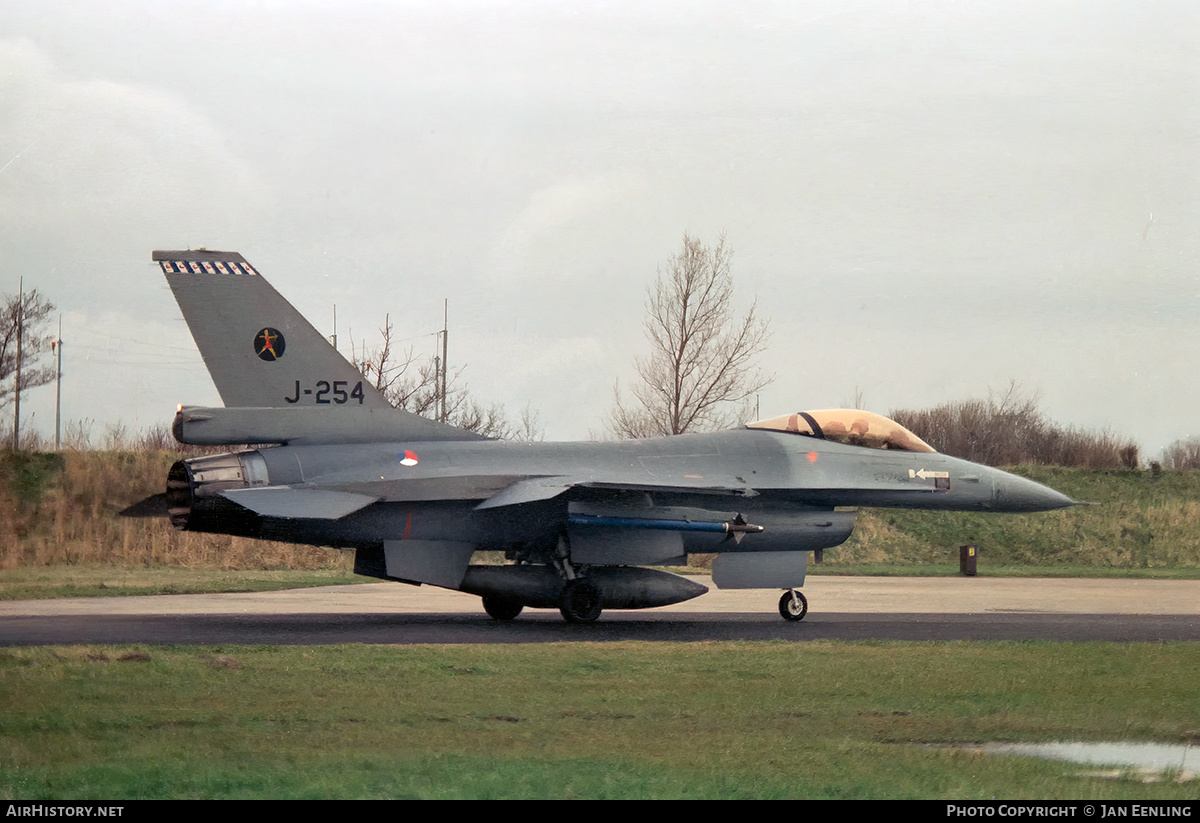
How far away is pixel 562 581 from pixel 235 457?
447 cm

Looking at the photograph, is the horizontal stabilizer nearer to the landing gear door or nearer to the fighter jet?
the fighter jet

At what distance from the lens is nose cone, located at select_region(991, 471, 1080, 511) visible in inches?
720

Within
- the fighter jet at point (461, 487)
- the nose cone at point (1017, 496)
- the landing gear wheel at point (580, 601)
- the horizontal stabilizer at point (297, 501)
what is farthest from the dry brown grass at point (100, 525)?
the nose cone at point (1017, 496)

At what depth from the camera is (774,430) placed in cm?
1800

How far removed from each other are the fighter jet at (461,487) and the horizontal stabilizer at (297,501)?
0.08ft

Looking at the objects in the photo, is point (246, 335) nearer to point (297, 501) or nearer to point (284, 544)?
point (297, 501)

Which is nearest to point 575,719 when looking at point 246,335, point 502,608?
point 502,608

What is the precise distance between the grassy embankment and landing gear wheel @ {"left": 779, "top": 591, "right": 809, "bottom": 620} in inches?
405

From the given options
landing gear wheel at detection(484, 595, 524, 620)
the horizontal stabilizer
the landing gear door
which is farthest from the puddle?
landing gear wheel at detection(484, 595, 524, 620)

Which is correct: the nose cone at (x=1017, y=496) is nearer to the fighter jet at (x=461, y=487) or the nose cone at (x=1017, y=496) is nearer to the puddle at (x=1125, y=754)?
the fighter jet at (x=461, y=487)

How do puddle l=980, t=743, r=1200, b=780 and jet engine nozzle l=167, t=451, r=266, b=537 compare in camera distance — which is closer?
puddle l=980, t=743, r=1200, b=780

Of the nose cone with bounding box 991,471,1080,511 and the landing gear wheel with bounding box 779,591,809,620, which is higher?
the nose cone with bounding box 991,471,1080,511
